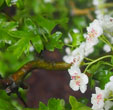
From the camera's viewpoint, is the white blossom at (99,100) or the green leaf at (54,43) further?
the green leaf at (54,43)

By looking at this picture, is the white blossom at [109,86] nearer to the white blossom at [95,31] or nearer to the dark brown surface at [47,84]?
the white blossom at [95,31]

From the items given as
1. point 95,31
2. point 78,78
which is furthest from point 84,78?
point 95,31

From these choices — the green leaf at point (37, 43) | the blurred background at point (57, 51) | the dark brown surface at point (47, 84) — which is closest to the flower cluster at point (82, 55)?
the green leaf at point (37, 43)

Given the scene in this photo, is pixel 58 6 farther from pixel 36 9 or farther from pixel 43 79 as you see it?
pixel 43 79

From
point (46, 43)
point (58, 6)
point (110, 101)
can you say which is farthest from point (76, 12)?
point (110, 101)

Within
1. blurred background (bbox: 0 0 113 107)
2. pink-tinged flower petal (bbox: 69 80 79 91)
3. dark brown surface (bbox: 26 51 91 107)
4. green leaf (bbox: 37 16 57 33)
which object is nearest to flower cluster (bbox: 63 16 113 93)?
pink-tinged flower petal (bbox: 69 80 79 91)

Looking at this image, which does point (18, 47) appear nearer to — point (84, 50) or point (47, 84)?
point (84, 50)

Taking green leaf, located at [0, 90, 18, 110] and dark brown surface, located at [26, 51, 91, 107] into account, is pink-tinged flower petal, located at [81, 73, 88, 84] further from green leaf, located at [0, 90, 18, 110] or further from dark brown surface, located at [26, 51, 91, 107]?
Answer: dark brown surface, located at [26, 51, 91, 107]
